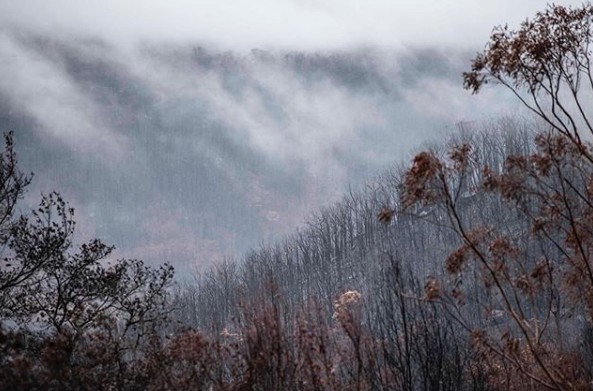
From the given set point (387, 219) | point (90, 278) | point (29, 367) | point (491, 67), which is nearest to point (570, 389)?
point (387, 219)

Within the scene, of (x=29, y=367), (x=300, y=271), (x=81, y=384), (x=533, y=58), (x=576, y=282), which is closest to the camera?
(x=29, y=367)

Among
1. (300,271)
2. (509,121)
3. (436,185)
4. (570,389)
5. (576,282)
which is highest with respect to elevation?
(509,121)

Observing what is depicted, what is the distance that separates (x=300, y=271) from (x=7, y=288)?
56.0 m

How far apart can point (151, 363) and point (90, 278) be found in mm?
5752

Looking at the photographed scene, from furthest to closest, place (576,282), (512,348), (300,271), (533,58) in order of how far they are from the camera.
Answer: (300,271), (576,282), (533,58), (512,348)

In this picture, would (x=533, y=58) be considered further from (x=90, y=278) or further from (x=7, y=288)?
(x=7, y=288)

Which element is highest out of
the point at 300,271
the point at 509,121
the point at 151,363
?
the point at 509,121

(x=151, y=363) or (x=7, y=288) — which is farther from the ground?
(x=7, y=288)

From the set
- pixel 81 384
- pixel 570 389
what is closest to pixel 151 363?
pixel 81 384

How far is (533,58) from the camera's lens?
10656mm

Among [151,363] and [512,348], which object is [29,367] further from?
[512,348]

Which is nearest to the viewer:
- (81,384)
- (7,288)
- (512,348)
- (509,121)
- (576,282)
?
(81,384)

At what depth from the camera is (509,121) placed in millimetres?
77500

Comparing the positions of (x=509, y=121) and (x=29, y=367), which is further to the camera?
(x=509, y=121)
